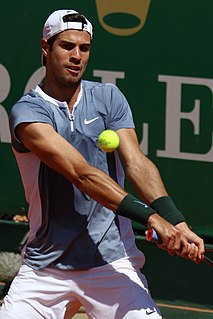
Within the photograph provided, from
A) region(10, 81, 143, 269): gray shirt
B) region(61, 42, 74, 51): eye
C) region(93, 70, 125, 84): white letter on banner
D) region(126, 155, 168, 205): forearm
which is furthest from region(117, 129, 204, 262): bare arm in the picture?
region(93, 70, 125, 84): white letter on banner

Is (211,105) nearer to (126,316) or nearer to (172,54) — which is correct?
(172,54)

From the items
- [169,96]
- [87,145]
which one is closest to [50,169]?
[87,145]

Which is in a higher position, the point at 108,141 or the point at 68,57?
the point at 68,57

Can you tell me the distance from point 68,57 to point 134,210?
2.86 ft

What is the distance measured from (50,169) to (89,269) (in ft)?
1.71

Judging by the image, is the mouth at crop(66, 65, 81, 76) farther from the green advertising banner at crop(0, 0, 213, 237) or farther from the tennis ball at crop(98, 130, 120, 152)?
the green advertising banner at crop(0, 0, 213, 237)

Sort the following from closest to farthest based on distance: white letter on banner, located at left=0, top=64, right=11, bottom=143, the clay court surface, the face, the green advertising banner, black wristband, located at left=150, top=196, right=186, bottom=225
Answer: black wristband, located at left=150, top=196, right=186, bottom=225 < the face < the clay court surface < the green advertising banner < white letter on banner, located at left=0, top=64, right=11, bottom=143

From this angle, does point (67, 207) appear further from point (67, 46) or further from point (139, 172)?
point (67, 46)

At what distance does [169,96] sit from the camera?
7066mm

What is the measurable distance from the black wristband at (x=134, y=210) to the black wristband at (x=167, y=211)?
0.45ft

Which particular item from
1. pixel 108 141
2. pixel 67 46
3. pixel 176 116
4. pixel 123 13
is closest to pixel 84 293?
pixel 108 141

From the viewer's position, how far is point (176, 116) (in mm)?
7074

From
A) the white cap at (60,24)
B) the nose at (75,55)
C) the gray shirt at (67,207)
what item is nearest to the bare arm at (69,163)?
the gray shirt at (67,207)

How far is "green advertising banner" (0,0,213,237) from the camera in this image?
6977 millimetres
